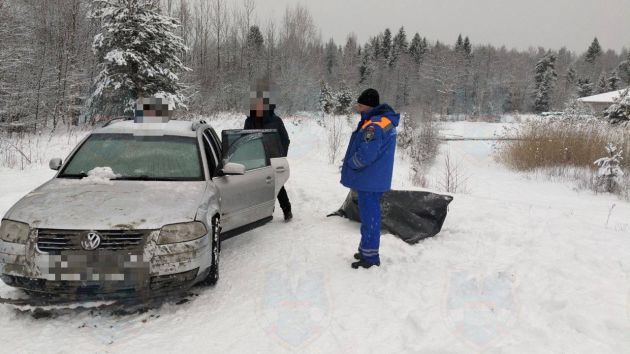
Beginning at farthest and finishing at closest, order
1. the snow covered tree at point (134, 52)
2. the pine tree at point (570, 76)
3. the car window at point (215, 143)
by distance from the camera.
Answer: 1. the pine tree at point (570, 76)
2. the snow covered tree at point (134, 52)
3. the car window at point (215, 143)

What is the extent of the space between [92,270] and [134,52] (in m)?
15.4

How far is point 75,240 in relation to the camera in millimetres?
3039

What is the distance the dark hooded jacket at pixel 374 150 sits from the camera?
396 centimetres

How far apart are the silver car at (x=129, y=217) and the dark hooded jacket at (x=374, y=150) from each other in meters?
1.30

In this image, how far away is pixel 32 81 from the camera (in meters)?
19.7

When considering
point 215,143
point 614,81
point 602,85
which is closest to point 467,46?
point 602,85

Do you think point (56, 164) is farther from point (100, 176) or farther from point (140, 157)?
point (140, 157)

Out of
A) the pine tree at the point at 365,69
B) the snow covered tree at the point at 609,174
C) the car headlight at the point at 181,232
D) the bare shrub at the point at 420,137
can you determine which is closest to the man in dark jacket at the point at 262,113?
the car headlight at the point at 181,232

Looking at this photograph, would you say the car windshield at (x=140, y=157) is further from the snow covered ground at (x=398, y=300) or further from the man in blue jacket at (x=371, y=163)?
the man in blue jacket at (x=371, y=163)

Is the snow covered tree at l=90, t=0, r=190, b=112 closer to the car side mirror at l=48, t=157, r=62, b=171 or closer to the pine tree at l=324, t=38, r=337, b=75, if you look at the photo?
the car side mirror at l=48, t=157, r=62, b=171

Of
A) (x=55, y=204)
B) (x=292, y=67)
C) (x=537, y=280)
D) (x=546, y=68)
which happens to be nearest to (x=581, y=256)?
(x=537, y=280)

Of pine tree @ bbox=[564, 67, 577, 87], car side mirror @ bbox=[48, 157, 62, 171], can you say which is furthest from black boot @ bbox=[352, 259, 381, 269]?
pine tree @ bbox=[564, 67, 577, 87]

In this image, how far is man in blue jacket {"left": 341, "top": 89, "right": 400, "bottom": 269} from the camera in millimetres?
3979

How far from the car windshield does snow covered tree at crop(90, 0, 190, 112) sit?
12.1 metres
